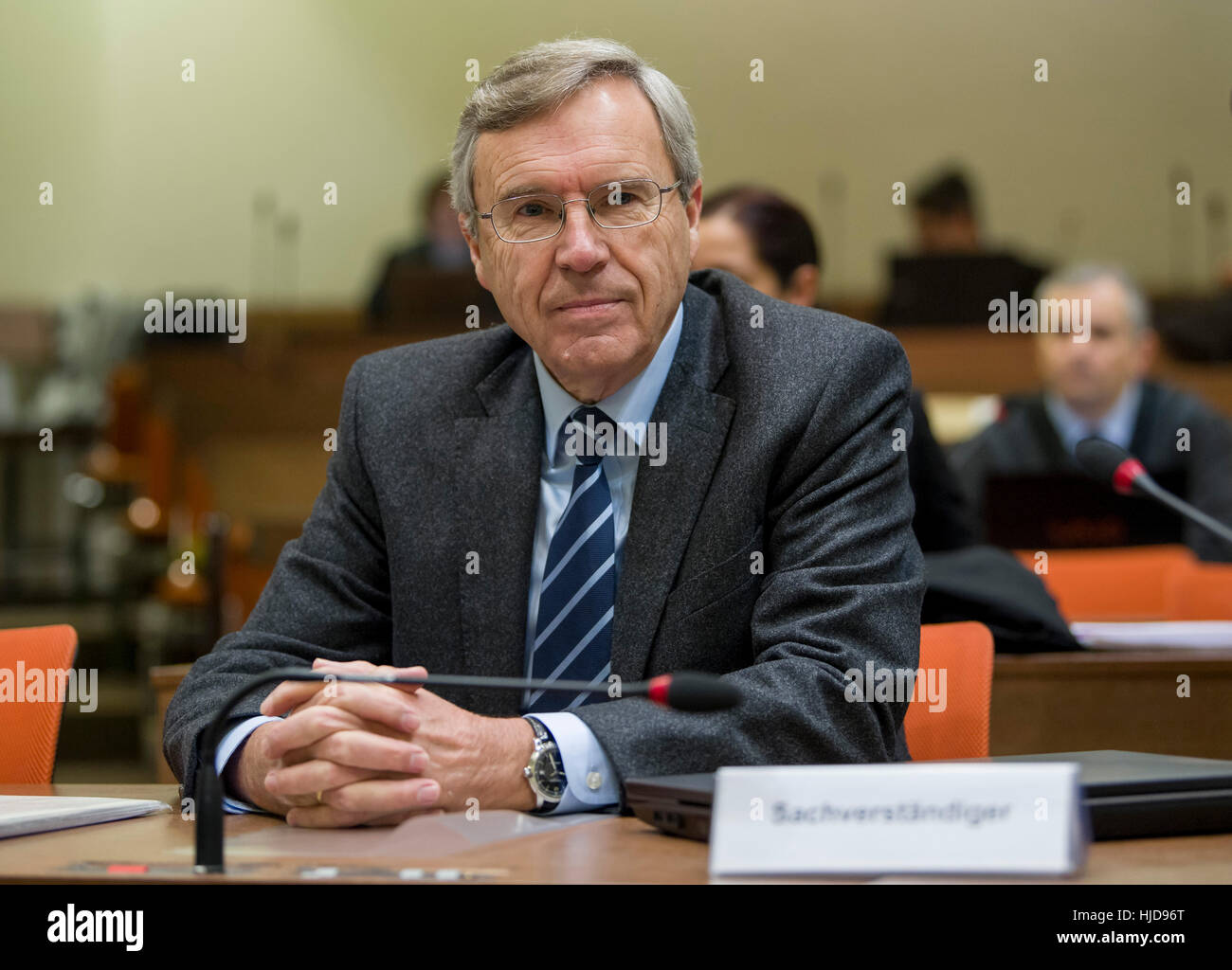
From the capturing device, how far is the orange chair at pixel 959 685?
157cm

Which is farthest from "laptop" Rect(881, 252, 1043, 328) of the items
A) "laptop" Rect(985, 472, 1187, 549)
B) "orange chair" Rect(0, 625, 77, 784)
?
"orange chair" Rect(0, 625, 77, 784)

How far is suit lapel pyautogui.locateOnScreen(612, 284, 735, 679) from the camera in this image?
1.55m

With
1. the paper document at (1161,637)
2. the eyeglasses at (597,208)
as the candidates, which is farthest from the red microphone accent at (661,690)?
the paper document at (1161,637)

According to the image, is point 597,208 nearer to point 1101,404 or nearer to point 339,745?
point 339,745

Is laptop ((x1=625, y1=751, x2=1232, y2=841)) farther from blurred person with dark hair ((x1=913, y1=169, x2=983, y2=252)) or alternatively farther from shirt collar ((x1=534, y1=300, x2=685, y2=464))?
blurred person with dark hair ((x1=913, y1=169, x2=983, y2=252))

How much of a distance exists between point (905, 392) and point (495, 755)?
0.66 m

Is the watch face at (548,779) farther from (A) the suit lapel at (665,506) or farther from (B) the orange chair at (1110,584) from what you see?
(B) the orange chair at (1110,584)

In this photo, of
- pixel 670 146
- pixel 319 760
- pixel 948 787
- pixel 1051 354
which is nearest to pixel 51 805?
pixel 319 760

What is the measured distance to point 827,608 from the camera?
56.6 inches

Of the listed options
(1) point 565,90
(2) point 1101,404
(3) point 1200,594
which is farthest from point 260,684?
(2) point 1101,404

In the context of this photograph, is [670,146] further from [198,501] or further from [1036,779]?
[198,501]

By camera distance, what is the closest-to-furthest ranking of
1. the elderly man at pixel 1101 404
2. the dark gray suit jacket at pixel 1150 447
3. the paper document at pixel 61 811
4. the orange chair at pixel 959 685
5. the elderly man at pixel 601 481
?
the paper document at pixel 61 811, the elderly man at pixel 601 481, the orange chair at pixel 959 685, the dark gray suit jacket at pixel 1150 447, the elderly man at pixel 1101 404

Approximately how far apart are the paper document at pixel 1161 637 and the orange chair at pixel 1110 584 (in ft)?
2.23
